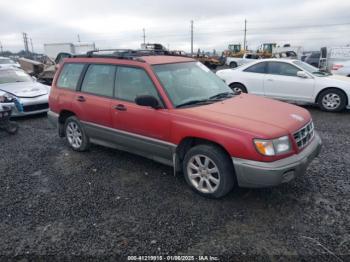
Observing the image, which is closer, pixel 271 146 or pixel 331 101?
pixel 271 146

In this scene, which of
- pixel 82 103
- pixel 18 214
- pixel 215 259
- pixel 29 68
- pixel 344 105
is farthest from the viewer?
pixel 29 68

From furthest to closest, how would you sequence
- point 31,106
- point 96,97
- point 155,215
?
point 31,106 → point 96,97 → point 155,215

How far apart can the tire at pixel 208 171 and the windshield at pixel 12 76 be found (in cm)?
782

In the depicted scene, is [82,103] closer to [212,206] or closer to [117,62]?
[117,62]

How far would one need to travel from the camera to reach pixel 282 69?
854 centimetres

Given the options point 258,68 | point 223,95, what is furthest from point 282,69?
point 223,95

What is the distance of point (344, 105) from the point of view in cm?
796

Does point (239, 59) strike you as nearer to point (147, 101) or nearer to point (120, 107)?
point (120, 107)

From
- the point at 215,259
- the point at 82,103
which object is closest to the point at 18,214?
the point at 82,103

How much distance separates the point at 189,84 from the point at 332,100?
5.82 meters

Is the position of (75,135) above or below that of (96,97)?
A: below

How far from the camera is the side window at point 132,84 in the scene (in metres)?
3.97

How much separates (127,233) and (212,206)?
1.06 metres

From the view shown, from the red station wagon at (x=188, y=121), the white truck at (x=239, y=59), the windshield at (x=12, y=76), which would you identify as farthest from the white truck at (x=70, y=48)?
the red station wagon at (x=188, y=121)
